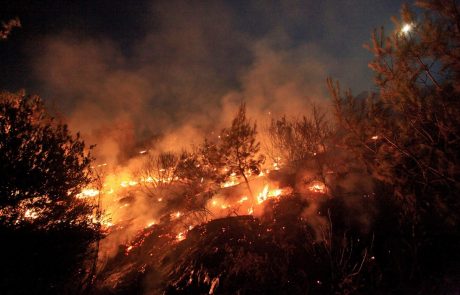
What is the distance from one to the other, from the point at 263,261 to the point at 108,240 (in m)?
11.0

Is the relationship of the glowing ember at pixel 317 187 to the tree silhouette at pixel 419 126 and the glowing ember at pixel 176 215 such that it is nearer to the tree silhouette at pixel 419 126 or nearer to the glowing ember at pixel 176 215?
the tree silhouette at pixel 419 126

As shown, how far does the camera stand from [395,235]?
7363 millimetres

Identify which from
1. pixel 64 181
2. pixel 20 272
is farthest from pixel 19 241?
pixel 64 181

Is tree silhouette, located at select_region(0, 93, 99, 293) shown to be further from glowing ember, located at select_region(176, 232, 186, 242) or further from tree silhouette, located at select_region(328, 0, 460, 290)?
tree silhouette, located at select_region(328, 0, 460, 290)

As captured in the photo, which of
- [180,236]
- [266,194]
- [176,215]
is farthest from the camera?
[176,215]

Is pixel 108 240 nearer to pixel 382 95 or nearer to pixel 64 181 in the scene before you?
pixel 64 181

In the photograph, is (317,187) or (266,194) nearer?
(317,187)

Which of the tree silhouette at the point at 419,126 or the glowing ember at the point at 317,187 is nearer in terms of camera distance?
the tree silhouette at the point at 419,126

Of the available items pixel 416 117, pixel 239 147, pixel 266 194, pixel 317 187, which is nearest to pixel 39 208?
pixel 239 147

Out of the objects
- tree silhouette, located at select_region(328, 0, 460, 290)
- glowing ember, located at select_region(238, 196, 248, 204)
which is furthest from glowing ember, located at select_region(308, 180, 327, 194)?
tree silhouette, located at select_region(328, 0, 460, 290)

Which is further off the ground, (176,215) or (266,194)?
(266,194)

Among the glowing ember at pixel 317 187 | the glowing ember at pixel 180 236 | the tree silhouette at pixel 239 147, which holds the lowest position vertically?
the glowing ember at pixel 180 236

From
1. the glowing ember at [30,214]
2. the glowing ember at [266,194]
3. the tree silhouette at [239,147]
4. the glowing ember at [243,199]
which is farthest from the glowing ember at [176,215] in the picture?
the glowing ember at [30,214]

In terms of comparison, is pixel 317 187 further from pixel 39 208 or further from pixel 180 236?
pixel 39 208
